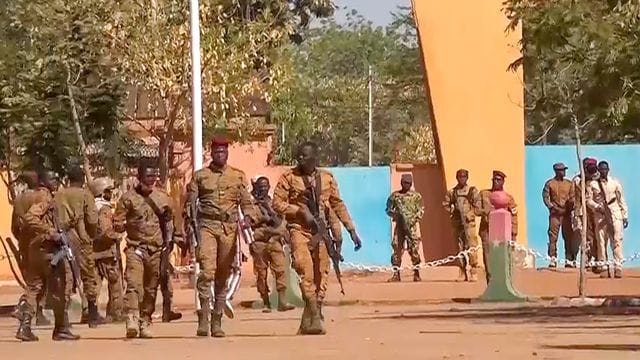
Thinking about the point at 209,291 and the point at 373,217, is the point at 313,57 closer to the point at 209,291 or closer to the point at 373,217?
the point at 373,217

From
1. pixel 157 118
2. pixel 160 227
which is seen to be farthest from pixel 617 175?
pixel 160 227

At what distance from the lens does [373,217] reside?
29688 millimetres

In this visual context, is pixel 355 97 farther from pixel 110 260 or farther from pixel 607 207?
pixel 110 260

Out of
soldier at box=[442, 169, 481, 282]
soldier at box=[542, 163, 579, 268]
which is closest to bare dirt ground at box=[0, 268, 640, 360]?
soldier at box=[442, 169, 481, 282]

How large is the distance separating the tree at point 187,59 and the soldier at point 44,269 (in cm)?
1216

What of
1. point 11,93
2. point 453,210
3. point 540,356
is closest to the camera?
point 540,356

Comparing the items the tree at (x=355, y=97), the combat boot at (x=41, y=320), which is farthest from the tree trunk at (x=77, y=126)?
the tree at (x=355, y=97)

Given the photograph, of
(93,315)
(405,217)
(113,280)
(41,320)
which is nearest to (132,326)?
(93,315)

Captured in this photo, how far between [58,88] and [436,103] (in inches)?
291

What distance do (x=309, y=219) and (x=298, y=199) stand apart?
30cm

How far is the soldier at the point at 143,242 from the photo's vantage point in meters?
15.3

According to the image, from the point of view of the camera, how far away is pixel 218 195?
48.1ft

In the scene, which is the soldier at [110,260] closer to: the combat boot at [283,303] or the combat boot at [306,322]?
A: the combat boot at [283,303]

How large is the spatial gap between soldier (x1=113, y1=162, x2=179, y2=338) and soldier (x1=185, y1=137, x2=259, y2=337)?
0.80 meters
